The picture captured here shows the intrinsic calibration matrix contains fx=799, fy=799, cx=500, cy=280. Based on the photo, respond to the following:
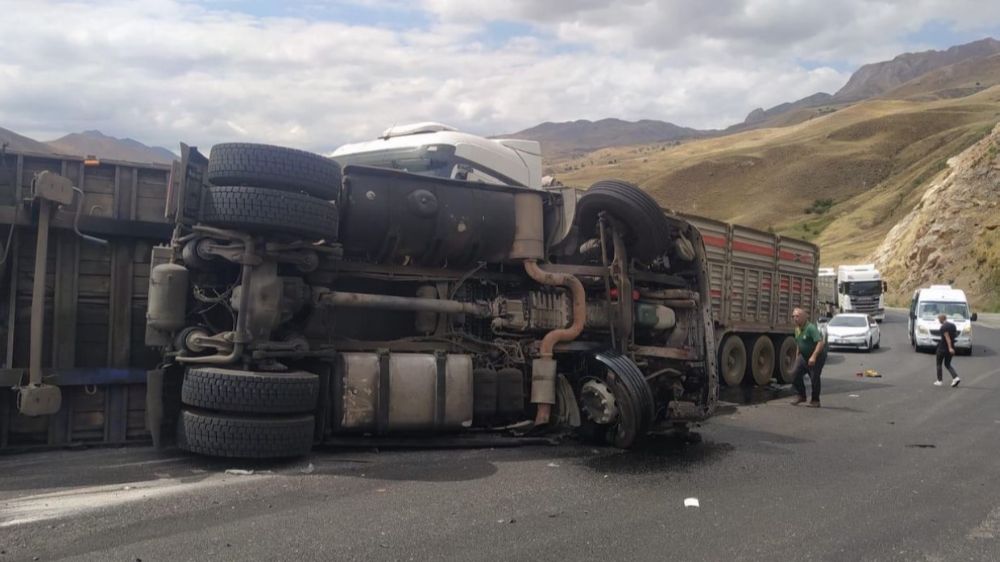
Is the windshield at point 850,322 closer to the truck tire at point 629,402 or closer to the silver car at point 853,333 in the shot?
the silver car at point 853,333

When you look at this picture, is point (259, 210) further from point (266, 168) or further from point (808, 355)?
point (808, 355)

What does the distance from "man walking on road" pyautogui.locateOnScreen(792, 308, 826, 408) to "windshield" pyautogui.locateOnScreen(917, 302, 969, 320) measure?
12853mm

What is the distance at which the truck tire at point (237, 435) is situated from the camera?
569cm

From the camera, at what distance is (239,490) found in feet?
17.2

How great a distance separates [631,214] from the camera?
7.73 metres

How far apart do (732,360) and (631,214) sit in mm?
6433

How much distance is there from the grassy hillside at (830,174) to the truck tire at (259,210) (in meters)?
63.0

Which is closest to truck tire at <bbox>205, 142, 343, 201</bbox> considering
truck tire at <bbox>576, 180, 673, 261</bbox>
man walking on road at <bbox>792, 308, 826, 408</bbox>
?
truck tire at <bbox>576, 180, 673, 261</bbox>

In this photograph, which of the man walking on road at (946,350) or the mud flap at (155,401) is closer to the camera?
the mud flap at (155,401)

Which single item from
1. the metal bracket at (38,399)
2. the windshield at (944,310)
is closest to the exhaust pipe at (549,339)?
the metal bracket at (38,399)

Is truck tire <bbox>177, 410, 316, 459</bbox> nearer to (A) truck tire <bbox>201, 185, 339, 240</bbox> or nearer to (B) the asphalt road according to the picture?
(B) the asphalt road

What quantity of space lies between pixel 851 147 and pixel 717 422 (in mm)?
104133

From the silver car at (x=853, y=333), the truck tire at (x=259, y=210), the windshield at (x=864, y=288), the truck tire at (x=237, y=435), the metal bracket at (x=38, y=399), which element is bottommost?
the truck tire at (x=237, y=435)

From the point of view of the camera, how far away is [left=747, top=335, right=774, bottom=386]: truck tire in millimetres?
13766
